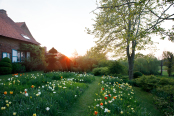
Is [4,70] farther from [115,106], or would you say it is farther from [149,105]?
[149,105]

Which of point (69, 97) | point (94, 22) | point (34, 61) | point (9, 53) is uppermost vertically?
point (94, 22)

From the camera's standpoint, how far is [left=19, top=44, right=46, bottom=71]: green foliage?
45.2 ft

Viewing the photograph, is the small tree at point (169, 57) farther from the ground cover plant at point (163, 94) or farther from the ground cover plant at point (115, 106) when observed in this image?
the ground cover plant at point (115, 106)

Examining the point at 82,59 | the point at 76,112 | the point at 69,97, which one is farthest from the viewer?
the point at 82,59

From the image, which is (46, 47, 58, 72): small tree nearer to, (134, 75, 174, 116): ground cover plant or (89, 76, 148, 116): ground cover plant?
(89, 76, 148, 116): ground cover plant

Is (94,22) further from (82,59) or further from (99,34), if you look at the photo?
(82,59)

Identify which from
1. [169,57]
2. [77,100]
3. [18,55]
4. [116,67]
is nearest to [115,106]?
[77,100]

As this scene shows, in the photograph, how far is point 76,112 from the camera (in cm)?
305

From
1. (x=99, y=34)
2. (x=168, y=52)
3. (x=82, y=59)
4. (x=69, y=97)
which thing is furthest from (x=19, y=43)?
(x=168, y=52)

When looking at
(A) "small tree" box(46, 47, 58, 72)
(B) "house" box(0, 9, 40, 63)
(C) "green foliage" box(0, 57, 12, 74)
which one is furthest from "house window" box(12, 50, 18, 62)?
(A) "small tree" box(46, 47, 58, 72)

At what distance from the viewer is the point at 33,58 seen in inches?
608

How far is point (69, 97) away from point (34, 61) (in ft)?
42.7

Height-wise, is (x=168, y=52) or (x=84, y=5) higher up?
(x=84, y=5)

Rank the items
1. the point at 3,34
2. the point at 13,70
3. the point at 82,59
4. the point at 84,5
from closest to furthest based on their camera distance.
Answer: the point at 84,5 → the point at 3,34 → the point at 13,70 → the point at 82,59
